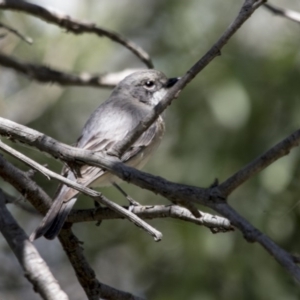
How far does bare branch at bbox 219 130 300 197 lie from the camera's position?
192 cm

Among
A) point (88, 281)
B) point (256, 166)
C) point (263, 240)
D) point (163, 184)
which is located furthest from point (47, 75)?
point (263, 240)

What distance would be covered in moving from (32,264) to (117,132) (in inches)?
97.4

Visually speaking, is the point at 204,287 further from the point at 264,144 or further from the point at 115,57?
the point at 115,57

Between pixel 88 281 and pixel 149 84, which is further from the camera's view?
pixel 149 84

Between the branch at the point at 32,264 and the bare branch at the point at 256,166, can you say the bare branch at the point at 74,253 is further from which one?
the bare branch at the point at 256,166

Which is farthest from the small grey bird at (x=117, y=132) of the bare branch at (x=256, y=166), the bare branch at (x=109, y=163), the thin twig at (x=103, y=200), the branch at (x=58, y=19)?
the bare branch at (x=256, y=166)

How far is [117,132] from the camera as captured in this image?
464 cm

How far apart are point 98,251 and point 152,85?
1807 mm

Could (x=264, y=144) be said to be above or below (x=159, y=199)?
above

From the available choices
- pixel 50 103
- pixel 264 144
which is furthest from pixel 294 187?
pixel 50 103

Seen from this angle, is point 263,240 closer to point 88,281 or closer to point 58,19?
point 88,281

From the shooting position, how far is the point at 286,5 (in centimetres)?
597

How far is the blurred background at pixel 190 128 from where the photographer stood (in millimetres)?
4648

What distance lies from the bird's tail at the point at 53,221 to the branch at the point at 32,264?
50 centimetres
